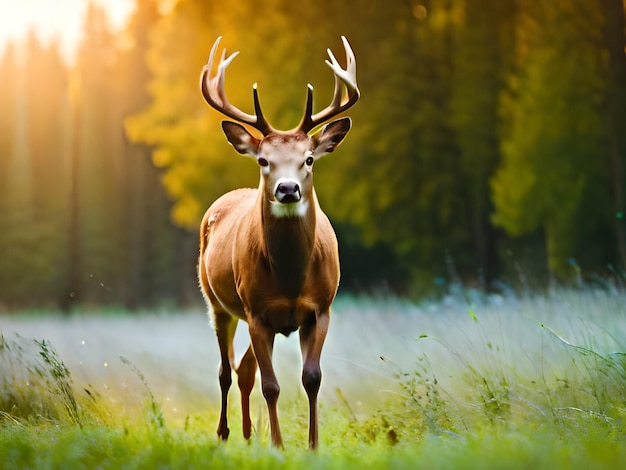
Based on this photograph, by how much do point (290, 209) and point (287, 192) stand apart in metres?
0.40

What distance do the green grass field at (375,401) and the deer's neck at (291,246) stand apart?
2.75 ft

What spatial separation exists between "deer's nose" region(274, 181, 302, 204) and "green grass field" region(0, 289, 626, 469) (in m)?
1.20

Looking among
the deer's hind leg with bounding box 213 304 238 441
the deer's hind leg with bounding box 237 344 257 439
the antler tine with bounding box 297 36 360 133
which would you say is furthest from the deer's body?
the deer's hind leg with bounding box 213 304 238 441

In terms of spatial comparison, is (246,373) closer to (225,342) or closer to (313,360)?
(225,342)

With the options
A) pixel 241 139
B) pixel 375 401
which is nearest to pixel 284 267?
pixel 241 139

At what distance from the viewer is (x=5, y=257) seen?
99.0ft

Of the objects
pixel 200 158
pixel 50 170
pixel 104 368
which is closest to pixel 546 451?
pixel 104 368

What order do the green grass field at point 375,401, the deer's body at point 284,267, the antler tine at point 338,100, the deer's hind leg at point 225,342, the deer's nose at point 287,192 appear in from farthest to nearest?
the deer's hind leg at point 225,342, the antler tine at point 338,100, the deer's body at point 284,267, the deer's nose at point 287,192, the green grass field at point 375,401

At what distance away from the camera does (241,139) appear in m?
6.91

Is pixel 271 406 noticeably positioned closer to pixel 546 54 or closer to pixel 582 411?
pixel 582 411

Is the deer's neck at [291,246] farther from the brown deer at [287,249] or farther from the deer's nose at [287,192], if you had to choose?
the deer's nose at [287,192]

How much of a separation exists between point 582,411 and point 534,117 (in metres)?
12.5

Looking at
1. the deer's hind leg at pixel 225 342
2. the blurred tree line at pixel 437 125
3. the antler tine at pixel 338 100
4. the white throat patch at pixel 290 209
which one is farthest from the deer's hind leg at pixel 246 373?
the blurred tree line at pixel 437 125

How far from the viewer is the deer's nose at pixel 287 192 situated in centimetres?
614
